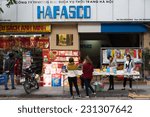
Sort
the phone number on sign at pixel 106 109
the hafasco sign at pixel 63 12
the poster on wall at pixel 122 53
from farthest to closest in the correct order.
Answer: the hafasco sign at pixel 63 12 < the poster on wall at pixel 122 53 < the phone number on sign at pixel 106 109

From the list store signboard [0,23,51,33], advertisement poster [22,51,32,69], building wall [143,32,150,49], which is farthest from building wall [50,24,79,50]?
building wall [143,32,150,49]

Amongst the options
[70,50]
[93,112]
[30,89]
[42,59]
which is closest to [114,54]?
[70,50]

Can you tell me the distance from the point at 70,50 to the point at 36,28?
2185 millimetres

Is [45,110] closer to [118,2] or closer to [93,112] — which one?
[93,112]

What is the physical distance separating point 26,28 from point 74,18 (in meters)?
2.64

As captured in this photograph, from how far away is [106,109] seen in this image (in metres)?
4.17

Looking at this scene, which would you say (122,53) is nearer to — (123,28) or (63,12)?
(123,28)

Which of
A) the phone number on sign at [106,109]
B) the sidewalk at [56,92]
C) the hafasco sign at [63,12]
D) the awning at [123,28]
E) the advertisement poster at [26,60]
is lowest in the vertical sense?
the sidewalk at [56,92]

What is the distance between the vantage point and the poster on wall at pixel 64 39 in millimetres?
21781

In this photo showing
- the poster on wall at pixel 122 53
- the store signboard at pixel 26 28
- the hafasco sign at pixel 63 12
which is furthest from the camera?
the store signboard at pixel 26 28

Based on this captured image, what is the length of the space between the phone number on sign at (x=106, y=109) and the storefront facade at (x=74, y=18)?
685 inches

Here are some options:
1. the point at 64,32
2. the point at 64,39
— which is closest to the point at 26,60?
the point at 64,39

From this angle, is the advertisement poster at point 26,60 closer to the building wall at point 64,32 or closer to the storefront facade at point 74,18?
the storefront facade at point 74,18

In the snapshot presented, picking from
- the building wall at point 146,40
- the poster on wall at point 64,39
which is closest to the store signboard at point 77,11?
the poster on wall at point 64,39
